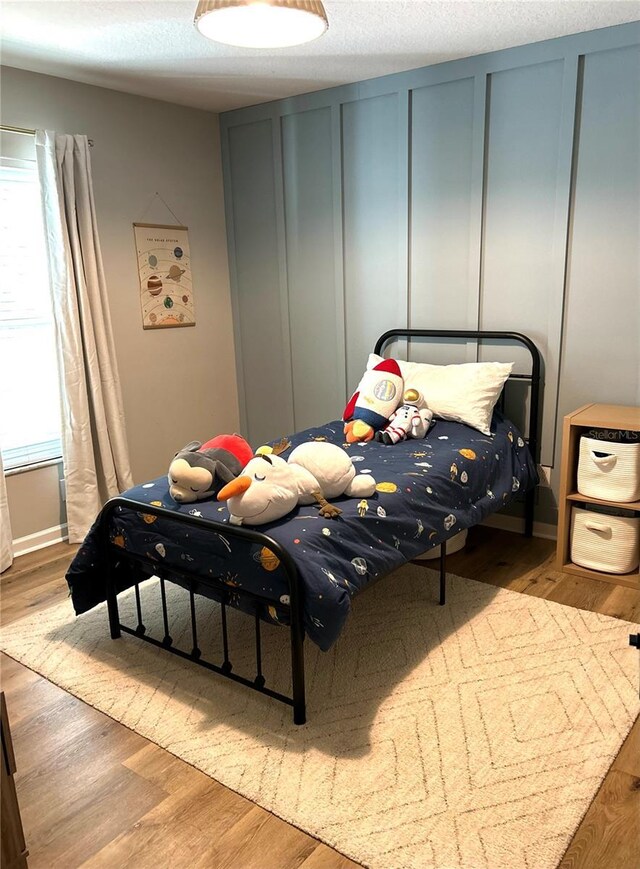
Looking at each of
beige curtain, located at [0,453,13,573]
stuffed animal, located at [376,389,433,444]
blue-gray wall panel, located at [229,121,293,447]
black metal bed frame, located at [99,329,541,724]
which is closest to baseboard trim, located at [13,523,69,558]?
beige curtain, located at [0,453,13,573]

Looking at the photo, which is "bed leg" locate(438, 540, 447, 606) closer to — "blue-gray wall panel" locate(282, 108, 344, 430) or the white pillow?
the white pillow

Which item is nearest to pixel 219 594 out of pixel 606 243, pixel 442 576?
pixel 442 576

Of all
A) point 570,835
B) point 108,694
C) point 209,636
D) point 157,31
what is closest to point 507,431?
point 209,636

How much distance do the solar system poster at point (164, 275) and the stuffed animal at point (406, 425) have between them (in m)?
1.71

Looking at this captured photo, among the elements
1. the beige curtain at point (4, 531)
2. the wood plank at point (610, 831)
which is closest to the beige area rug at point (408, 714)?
the wood plank at point (610, 831)

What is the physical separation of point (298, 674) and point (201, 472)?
78cm

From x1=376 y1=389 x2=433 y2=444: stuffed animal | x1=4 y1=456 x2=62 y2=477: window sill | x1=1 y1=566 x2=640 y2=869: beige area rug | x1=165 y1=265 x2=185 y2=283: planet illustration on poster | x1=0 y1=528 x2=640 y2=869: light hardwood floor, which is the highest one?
x1=165 y1=265 x2=185 y2=283: planet illustration on poster

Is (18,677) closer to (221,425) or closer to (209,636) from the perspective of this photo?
(209,636)

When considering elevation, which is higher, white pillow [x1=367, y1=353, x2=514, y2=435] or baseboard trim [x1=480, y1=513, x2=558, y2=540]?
white pillow [x1=367, y1=353, x2=514, y2=435]

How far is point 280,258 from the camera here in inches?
172

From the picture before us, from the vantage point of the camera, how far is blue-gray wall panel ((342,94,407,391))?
3.80 meters

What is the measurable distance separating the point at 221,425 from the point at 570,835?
347 cm

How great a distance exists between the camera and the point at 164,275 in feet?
13.8

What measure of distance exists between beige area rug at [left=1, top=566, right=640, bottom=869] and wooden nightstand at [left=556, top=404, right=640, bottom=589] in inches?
15.3
